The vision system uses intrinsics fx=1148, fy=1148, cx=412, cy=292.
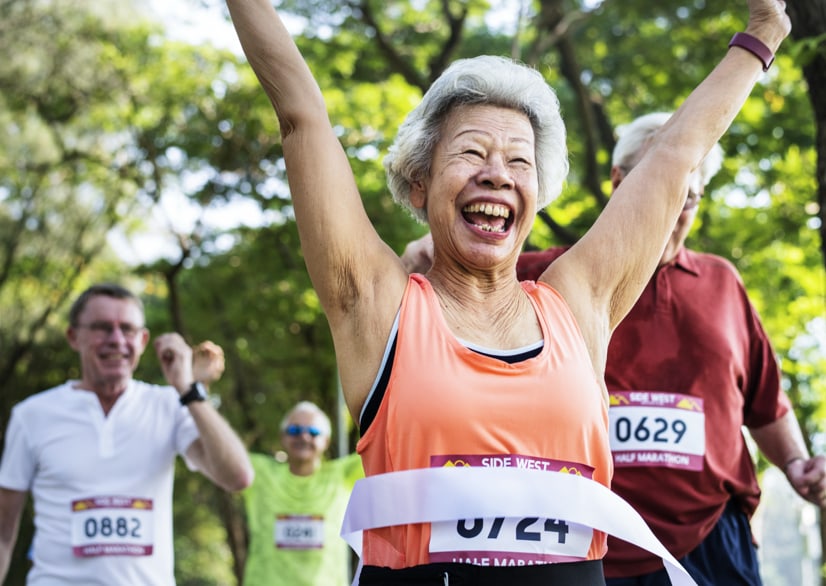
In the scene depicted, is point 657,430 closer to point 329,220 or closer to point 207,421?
Answer: point 329,220

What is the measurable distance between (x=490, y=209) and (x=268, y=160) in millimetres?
12247

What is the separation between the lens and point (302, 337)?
17422 mm

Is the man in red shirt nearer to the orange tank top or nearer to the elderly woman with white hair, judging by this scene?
the elderly woman with white hair

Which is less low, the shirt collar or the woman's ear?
the shirt collar

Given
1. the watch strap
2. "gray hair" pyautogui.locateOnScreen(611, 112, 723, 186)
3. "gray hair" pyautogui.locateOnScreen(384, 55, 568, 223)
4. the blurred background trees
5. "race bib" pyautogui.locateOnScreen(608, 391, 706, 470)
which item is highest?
the blurred background trees

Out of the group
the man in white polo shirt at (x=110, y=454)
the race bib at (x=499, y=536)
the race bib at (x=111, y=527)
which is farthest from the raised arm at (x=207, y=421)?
the race bib at (x=499, y=536)

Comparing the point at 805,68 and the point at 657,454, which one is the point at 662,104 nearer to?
the point at 805,68

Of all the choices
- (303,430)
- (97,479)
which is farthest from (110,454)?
(303,430)

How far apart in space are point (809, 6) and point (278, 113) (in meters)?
3.72

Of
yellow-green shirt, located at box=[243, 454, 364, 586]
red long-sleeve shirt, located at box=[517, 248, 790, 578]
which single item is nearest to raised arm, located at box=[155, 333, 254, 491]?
red long-sleeve shirt, located at box=[517, 248, 790, 578]

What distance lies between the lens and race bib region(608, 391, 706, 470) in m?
3.66

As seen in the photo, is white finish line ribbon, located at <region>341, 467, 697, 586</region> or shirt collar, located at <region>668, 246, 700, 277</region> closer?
white finish line ribbon, located at <region>341, 467, 697, 586</region>

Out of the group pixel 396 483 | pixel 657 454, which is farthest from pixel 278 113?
pixel 657 454

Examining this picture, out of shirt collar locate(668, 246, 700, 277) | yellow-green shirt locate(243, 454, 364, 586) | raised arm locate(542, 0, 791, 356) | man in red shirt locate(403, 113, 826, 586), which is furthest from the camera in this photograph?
yellow-green shirt locate(243, 454, 364, 586)
